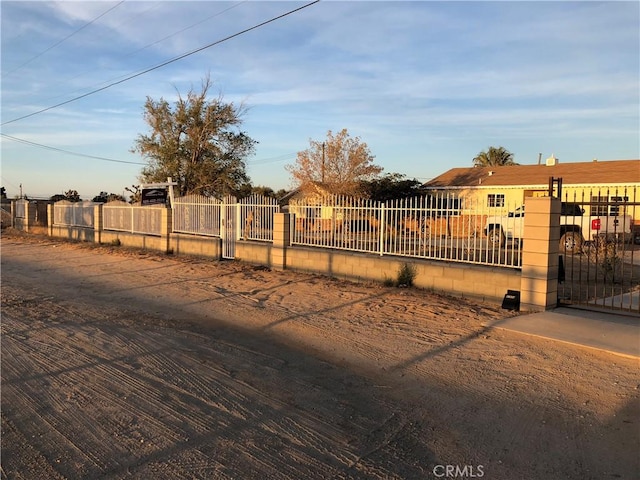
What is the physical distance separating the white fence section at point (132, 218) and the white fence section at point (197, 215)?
3.43ft

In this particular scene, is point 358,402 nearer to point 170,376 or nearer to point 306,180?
point 170,376

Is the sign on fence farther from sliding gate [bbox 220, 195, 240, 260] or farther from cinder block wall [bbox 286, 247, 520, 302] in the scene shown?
cinder block wall [bbox 286, 247, 520, 302]

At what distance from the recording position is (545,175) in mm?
33719

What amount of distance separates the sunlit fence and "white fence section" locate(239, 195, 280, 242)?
1217 mm

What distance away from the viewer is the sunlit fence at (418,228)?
32.8 ft

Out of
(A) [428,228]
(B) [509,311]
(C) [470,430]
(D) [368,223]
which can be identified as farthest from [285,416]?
(D) [368,223]

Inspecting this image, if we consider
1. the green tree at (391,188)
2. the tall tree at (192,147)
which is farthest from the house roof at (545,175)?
the tall tree at (192,147)

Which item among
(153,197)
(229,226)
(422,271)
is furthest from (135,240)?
(422,271)

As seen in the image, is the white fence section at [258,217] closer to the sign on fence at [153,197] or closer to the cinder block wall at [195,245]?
the cinder block wall at [195,245]

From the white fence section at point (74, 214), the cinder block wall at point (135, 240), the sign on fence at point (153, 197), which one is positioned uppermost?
the sign on fence at point (153, 197)

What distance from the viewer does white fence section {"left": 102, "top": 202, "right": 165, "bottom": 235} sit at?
67.3 feet

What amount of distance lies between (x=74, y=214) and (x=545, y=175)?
29266 millimetres

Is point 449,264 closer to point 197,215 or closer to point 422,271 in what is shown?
point 422,271

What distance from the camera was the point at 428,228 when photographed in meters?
10.8
